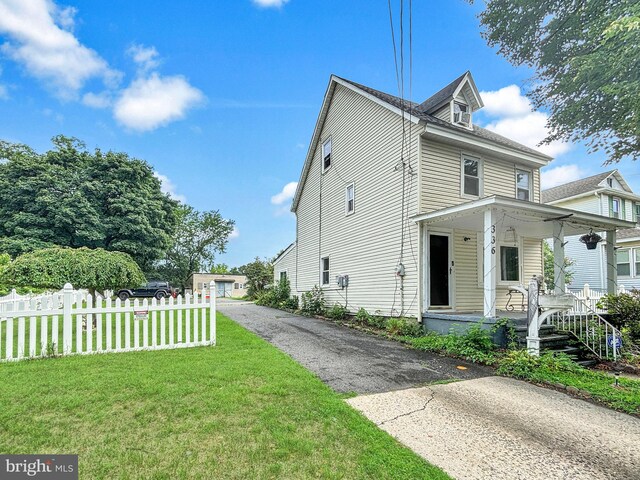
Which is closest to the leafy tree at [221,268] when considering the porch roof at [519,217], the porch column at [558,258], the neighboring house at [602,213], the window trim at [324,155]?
the window trim at [324,155]

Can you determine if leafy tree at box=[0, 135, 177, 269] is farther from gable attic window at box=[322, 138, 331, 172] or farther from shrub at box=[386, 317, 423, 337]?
shrub at box=[386, 317, 423, 337]

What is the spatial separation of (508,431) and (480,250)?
297 inches

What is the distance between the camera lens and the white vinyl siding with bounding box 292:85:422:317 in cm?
979

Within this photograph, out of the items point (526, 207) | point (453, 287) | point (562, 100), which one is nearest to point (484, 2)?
point (562, 100)

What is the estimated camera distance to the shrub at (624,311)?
7.78 meters

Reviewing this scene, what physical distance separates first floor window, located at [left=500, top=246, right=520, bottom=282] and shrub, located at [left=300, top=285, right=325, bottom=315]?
6683 millimetres

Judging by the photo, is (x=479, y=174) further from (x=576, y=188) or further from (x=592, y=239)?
(x=576, y=188)

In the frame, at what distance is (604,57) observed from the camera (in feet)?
25.5

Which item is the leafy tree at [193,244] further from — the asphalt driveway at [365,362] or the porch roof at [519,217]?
the porch roof at [519,217]

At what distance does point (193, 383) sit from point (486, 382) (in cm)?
418

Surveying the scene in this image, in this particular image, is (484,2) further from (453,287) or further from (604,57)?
(453,287)

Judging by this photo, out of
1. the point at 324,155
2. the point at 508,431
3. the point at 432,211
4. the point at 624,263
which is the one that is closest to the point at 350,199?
the point at 324,155

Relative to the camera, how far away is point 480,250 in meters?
10.0

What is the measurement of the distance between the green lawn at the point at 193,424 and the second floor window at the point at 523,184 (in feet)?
32.4
